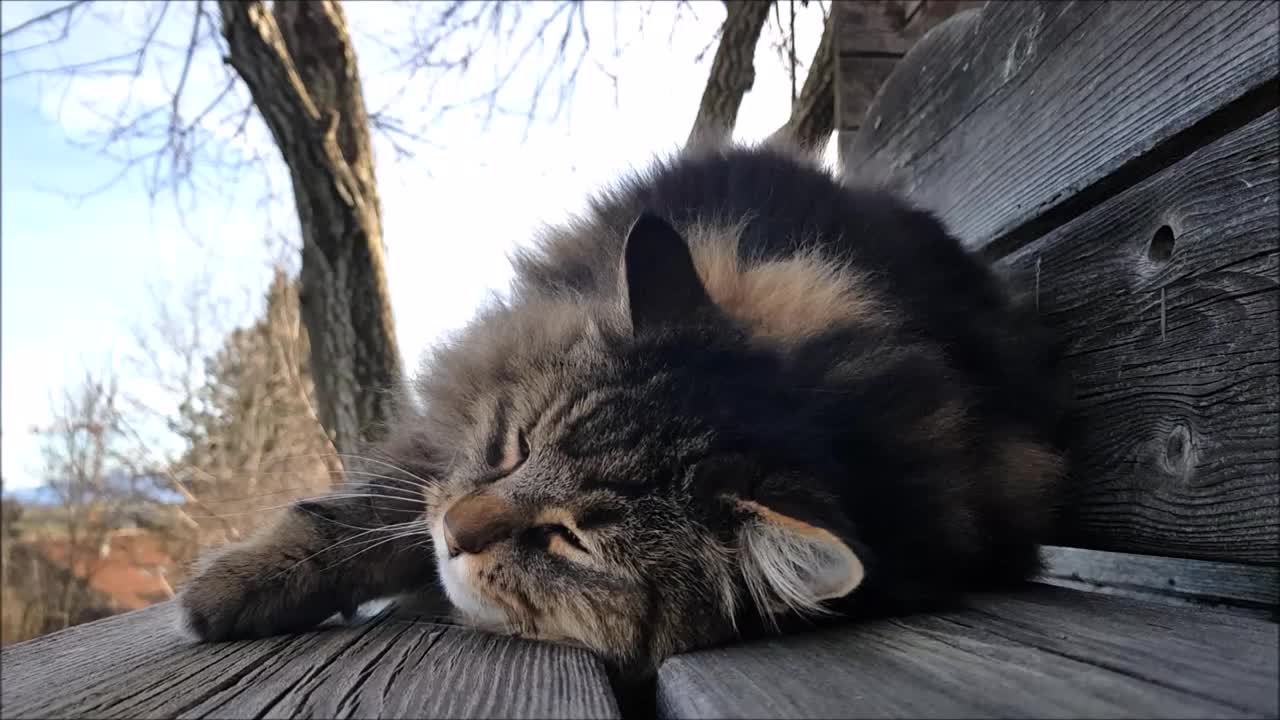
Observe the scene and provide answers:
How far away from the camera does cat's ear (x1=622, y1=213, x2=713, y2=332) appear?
4.90ft

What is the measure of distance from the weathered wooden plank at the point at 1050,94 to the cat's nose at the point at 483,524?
1337 mm

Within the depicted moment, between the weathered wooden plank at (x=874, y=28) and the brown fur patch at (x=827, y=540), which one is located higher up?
the weathered wooden plank at (x=874, y=28)

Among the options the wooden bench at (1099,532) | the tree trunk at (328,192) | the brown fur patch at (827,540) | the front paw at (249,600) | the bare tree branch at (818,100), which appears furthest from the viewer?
the tree trunk at (328,192)

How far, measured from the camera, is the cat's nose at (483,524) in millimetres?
1440

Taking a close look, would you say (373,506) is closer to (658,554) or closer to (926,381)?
(658,554)

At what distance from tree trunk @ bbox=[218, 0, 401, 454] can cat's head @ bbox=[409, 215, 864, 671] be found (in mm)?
2879

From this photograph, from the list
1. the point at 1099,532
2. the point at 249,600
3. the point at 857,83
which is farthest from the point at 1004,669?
the point at 857,83

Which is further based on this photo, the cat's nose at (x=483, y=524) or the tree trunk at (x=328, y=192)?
the tree trunk at (x=328, y=192)

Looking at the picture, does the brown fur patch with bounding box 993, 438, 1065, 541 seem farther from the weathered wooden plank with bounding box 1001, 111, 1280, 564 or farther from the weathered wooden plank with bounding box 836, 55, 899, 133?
the weathered wooden plank with bounding box 836, 55, 899, 133

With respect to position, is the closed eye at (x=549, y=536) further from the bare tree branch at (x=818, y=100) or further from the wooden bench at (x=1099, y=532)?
the bare tree branch at (x=818, y=100)

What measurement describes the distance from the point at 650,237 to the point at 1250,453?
3.27ft

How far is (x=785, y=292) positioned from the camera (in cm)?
163

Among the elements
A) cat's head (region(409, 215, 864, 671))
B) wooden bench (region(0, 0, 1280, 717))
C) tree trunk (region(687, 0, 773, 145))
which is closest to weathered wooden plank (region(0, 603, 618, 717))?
wooden bench (region(0, 0, 1280, 717))

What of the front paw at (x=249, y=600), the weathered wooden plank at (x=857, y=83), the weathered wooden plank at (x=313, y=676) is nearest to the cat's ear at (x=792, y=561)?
the weathered wooden plank at (x=313, y=676)
